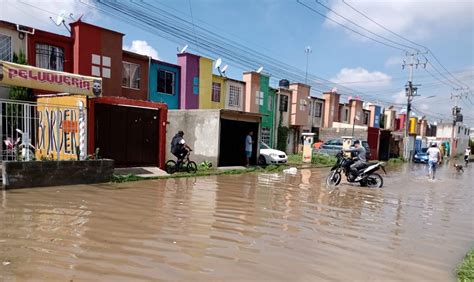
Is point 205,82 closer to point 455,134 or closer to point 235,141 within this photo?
point 235,141

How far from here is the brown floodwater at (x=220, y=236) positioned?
4.71 metres

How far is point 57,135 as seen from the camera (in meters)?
13.0

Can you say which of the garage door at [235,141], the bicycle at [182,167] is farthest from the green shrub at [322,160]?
the bicycle at [182,167]

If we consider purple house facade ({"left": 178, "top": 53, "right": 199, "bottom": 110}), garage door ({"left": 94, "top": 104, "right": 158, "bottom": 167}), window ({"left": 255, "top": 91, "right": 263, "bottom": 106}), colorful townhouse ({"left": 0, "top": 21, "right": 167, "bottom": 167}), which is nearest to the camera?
colorful townhouse ({"left": 0, "top": 21, "right": 167, "bottom": 167})

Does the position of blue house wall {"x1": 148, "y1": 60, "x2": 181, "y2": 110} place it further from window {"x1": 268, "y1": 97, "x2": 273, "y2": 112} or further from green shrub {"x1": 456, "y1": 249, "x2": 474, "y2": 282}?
green shrub {"x1": 456, "y1": 249, "x2": 474, "y2": 282}

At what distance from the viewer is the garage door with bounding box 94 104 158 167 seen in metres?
13.4

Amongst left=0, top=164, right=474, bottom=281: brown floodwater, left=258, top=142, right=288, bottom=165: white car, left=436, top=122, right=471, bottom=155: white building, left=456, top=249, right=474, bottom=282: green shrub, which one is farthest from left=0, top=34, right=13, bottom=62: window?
left=436, top=122, right=471, bottom=155: white building

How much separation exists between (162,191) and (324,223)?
497 centimetres

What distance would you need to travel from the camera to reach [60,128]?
43.4ft

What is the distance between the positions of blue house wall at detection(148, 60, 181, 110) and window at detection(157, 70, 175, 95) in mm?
182

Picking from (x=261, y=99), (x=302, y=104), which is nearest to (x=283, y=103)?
(x=302, y=104)

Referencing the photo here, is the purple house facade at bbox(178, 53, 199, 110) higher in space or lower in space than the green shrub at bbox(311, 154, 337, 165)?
higher

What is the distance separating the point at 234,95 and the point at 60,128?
16652 millimetres

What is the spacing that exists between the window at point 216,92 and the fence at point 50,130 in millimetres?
13471
